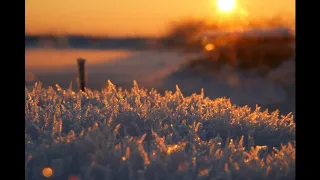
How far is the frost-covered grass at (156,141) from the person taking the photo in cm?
218

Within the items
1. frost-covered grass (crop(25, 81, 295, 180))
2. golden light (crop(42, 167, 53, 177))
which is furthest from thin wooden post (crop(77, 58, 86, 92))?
golden light (crop(42, 167, 53, 177))

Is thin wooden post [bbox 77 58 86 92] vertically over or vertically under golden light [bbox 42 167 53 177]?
over

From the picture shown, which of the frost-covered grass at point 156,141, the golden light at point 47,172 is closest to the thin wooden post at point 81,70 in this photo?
the frost-covered grass at point 156,141

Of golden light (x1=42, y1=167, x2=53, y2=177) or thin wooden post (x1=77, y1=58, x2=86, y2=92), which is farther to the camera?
thin wooden post (x1=77, y1=58, x2=86, y2=92)

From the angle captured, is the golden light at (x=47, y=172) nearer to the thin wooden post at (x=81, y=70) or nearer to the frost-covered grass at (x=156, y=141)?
the frost-covered grass at (x=156, y=141)

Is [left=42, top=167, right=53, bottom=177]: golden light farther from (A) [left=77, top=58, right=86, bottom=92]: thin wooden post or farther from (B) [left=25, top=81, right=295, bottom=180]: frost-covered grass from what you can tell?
(A) [left=77, top=58, right=86, bottom=92]: thin wooden post

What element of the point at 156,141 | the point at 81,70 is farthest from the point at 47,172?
the point at 81,70

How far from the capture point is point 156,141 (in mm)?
2355

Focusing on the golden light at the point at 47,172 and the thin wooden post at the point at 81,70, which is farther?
the thin wooden post at the point at 81,70

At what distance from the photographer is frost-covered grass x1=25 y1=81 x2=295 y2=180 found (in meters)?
2.18

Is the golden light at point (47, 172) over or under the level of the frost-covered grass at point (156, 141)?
under

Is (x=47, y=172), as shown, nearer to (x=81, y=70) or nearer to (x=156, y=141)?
(x=156, y=141)

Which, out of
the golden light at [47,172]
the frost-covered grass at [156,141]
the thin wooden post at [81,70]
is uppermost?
the thin wooden post at [81,70]

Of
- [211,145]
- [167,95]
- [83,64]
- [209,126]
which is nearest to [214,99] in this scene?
[167,95]
